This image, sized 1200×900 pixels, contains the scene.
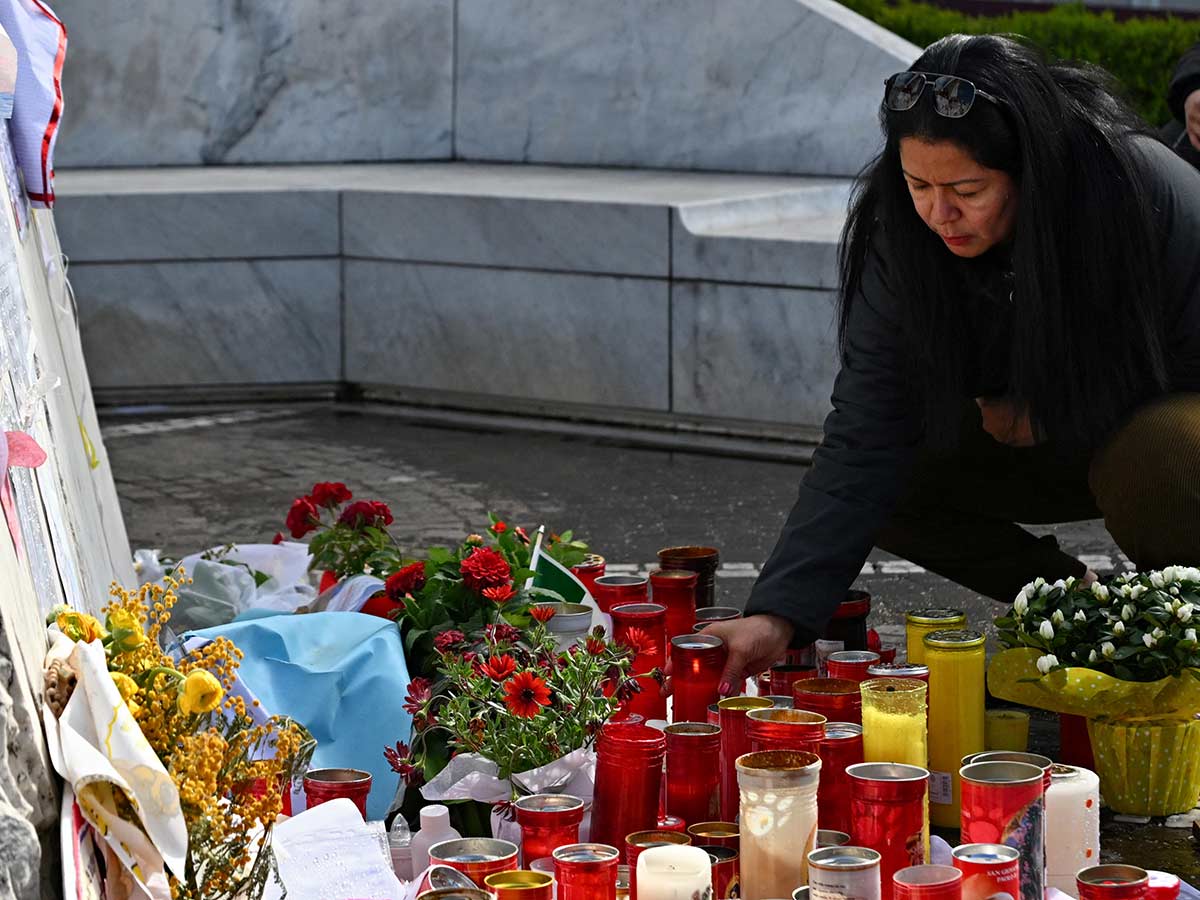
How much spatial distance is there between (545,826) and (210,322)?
17.5 feet

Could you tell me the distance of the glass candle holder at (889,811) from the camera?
2354 mm

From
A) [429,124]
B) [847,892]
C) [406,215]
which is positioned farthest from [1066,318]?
[429,124]

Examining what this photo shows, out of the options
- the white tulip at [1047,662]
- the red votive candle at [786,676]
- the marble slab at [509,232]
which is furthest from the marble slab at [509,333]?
the white tulip at [1047,662]

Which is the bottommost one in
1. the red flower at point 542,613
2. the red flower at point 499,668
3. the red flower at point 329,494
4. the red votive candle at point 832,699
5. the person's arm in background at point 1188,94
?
the red votive candle at point 832,699

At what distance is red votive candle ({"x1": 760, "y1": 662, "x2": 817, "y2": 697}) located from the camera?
2.97 meters

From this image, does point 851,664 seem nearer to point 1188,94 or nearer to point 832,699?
point 832,699

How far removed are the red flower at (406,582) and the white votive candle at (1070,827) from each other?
3.89 ft

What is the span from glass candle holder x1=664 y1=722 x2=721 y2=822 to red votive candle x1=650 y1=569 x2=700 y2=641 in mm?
586

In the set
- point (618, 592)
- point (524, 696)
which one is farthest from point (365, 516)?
point (524, 696)

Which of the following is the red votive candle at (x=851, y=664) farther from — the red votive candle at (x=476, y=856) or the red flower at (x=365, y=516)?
the red flower at (x=365, y=516)

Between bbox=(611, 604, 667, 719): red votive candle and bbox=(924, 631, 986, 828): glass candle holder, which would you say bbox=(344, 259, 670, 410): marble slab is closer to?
bbox=(611, 604, 667, 719): red votive candle

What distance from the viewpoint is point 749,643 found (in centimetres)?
301

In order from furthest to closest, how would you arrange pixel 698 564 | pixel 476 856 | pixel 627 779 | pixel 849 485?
pixel 698 564
pixel 849 485
pixel 627 779
pixel 476 856

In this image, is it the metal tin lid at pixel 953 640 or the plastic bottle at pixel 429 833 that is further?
the metal tin lid at pixel 953 640
